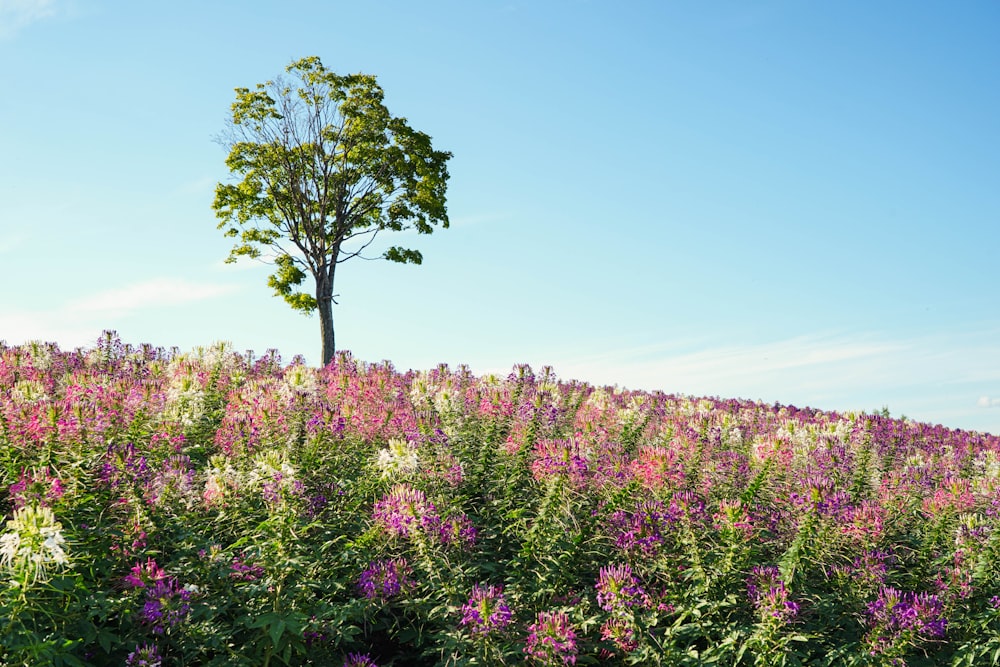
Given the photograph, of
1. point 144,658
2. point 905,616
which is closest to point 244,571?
point 144,658

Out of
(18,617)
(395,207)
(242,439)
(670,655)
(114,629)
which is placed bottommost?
(670,655)

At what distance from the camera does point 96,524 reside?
4918 mm

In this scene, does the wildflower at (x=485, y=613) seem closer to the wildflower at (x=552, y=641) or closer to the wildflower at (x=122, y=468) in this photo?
the wildflower at (x=552, y=641)

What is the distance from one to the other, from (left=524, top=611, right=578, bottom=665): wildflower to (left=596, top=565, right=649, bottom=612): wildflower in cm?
33

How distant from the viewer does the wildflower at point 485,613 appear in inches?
185

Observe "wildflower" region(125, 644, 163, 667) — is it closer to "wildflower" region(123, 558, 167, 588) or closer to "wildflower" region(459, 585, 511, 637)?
"wildflower" region(123, 558, 167, 588)

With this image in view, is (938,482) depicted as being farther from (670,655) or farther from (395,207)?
(395,207)

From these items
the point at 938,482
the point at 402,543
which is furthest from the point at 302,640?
the point at 938,482

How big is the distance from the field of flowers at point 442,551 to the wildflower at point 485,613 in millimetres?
19

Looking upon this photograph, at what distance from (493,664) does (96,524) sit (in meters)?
2.80

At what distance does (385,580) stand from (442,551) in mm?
441

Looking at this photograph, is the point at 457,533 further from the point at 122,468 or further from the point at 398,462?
the point at 122,468

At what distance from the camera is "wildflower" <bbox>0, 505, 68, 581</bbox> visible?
3740mm

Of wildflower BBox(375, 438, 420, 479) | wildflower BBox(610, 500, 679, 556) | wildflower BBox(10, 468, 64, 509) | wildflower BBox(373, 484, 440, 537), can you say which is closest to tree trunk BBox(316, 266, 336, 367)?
wildflower BBox(375, 438, 420, 479)
